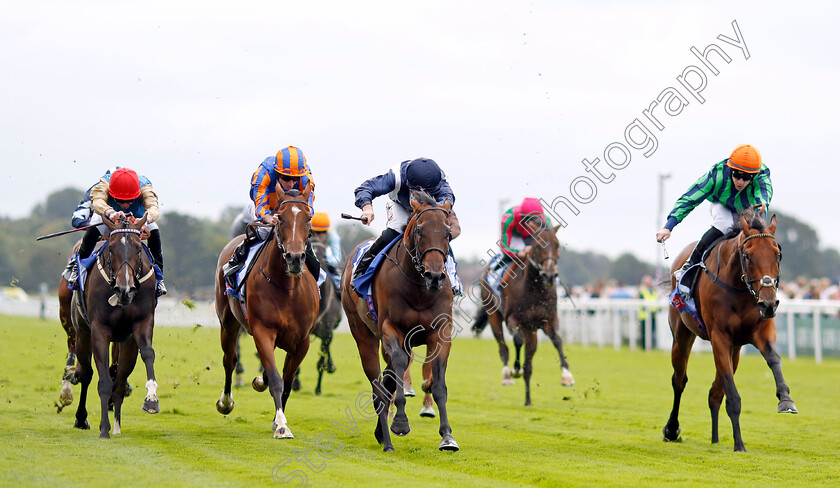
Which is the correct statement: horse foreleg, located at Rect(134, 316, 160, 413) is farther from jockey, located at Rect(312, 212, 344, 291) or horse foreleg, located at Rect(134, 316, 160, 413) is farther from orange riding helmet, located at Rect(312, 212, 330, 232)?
orange riding helmet, located at Rect(312, 212, 330, 232)

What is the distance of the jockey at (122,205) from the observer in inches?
344

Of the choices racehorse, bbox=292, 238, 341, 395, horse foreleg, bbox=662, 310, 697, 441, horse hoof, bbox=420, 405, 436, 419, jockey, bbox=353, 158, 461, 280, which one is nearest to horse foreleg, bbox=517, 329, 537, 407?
racehorse, bbox=292, 238, 341, 395

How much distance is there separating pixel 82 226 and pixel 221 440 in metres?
2.49

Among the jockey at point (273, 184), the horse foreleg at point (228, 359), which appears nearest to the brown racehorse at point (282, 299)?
the jockey at point (273, 184)

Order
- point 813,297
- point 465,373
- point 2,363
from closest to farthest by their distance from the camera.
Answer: point 2,363
point 465,373
point 813,297

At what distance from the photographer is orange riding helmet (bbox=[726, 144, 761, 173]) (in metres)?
8.67

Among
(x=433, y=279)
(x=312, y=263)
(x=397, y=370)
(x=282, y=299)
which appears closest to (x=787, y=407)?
(x=433, y=279)

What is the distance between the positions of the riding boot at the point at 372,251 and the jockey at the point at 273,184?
24.6 inches

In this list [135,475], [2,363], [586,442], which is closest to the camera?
[135,475]

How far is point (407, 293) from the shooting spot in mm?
7797

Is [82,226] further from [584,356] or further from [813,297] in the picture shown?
[813,297]

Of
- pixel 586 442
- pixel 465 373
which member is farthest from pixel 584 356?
pixel 586 442

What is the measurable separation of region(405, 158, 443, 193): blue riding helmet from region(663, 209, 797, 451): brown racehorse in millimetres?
2525

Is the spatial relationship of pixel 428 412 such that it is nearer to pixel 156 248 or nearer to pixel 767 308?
pixel 156 248
